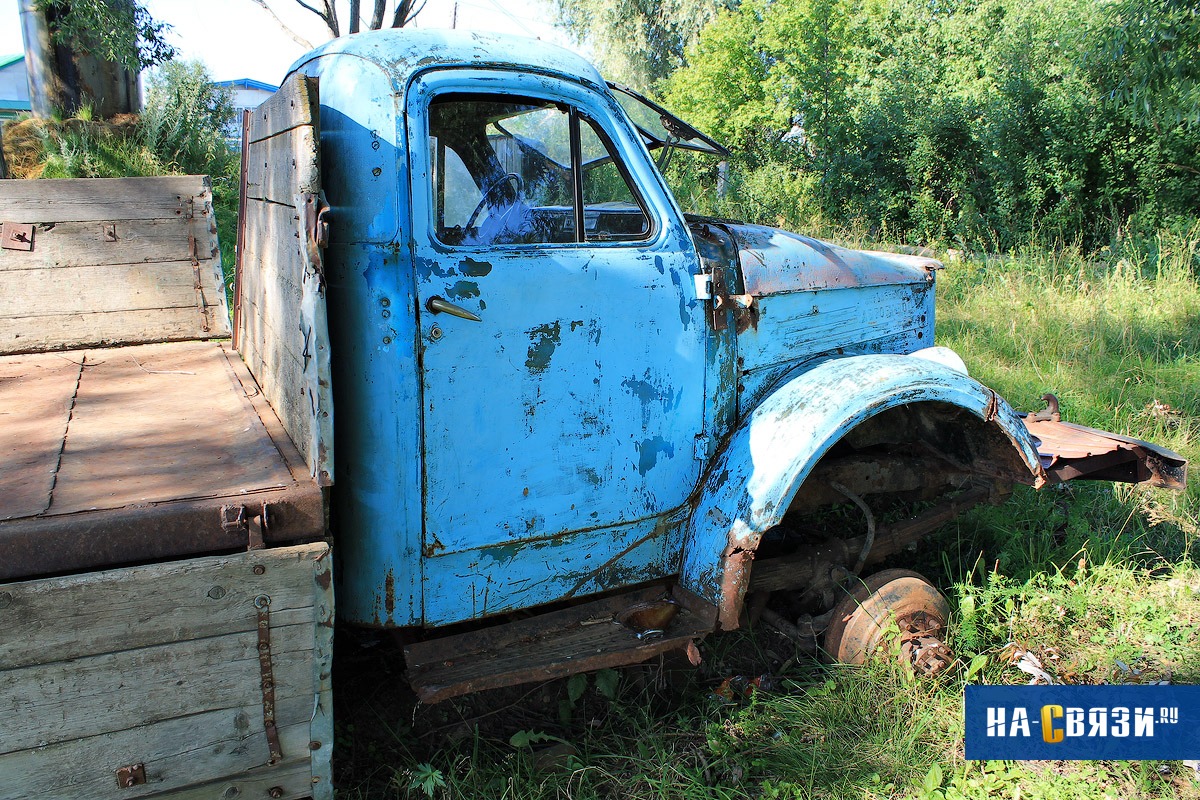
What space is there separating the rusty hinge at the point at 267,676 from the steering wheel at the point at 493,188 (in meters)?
1.08

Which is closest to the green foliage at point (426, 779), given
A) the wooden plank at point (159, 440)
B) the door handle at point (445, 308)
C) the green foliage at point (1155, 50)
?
the wooden plank at point (159, 440)

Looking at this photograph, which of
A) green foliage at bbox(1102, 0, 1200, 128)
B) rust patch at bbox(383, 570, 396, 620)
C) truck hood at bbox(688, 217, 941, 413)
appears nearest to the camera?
rust patch at bbox(383, 570, 396, 620)

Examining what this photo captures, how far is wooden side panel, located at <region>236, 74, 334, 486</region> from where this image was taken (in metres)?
1.86

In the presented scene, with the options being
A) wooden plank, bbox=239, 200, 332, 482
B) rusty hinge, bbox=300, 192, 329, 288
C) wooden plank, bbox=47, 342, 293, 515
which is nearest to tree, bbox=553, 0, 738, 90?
wooden plank, bbox=239, 200, 332, 482

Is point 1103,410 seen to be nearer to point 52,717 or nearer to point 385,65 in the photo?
point 385,65

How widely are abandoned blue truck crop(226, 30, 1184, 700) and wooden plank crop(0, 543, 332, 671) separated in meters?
0.25

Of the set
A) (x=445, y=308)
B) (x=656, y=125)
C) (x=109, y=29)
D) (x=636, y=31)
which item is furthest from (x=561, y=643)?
(x=636, y=31)

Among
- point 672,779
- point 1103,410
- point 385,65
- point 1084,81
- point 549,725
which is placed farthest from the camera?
point 1084,81

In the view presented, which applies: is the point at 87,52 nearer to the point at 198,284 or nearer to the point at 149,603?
the point at 198,284

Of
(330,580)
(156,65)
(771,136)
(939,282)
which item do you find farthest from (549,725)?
(771,136)

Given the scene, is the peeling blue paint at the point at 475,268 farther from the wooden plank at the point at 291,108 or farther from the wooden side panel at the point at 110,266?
the wooden side panel at the point at 110,266

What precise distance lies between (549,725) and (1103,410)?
382 centimetres

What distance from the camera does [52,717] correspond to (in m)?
1.61

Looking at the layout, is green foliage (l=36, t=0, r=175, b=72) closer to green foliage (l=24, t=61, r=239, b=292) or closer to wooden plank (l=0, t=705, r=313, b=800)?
green foliage (l=24, t=61, r=239, b=292)
